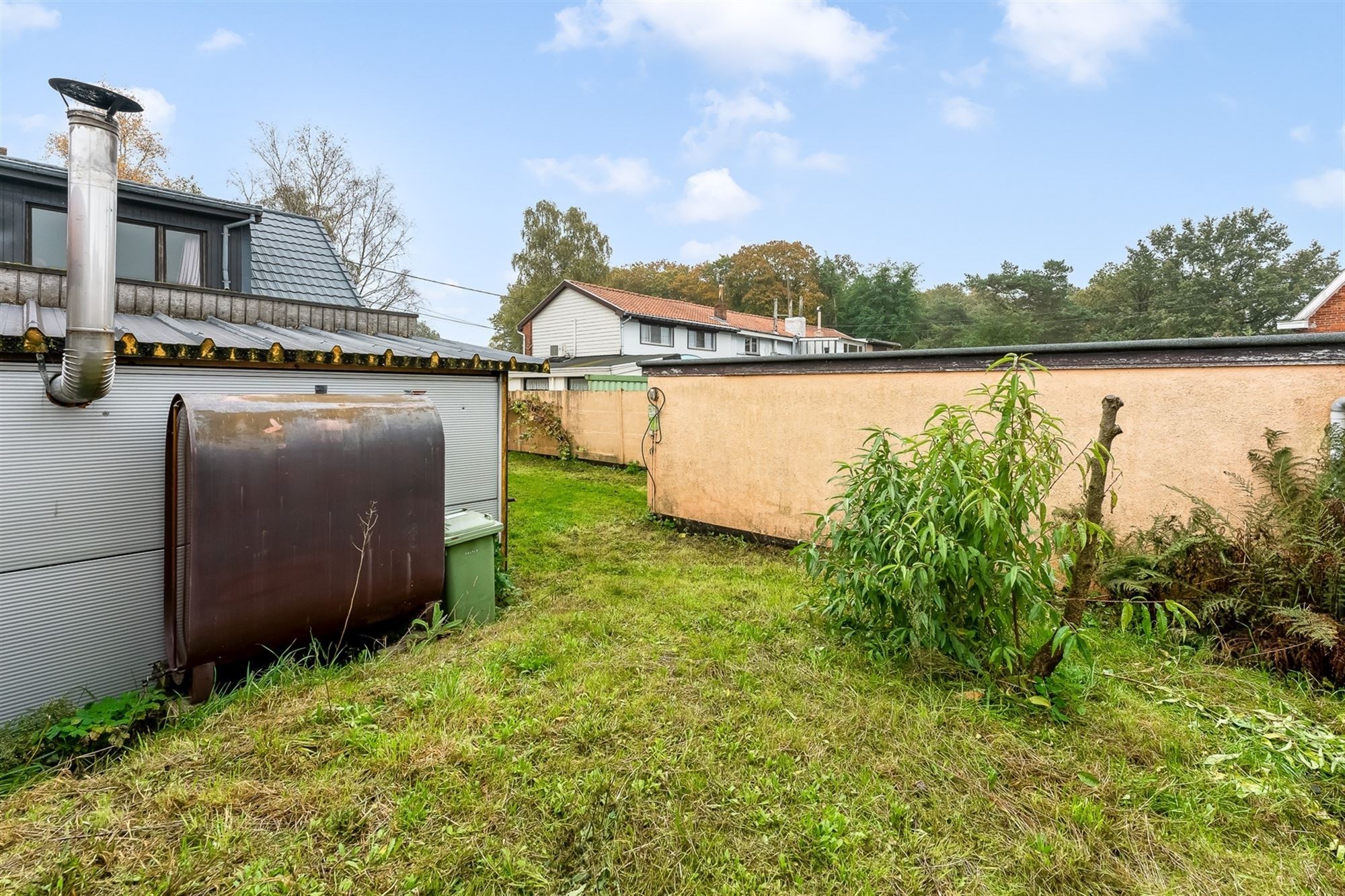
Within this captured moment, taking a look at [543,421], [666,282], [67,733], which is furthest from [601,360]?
[666,282]

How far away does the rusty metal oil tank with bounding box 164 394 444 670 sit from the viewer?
3.16m

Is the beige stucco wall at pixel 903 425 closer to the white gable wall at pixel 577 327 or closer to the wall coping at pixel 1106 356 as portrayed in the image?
the wall coping at pixel 1106 356

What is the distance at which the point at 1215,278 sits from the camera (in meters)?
29.1

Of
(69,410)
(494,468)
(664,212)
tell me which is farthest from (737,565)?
(664,212)

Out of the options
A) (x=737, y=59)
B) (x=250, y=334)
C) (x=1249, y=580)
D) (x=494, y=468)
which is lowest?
(x=1249, y=580)

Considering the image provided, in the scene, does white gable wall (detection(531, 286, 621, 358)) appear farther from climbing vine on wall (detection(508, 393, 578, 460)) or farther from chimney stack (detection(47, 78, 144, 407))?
chimney stack (detection(47, 78, 144, 407))

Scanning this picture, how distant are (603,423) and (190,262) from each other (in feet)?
24.7

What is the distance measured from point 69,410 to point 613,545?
4.57 m

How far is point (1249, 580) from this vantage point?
3637 mm

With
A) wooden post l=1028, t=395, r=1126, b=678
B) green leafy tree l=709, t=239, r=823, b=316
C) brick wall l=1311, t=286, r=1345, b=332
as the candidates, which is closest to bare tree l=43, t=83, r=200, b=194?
wooden post l=1028, t=395, r=1126, b=678

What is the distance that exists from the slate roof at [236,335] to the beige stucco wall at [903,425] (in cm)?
239

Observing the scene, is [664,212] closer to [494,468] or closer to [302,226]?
[302,226]

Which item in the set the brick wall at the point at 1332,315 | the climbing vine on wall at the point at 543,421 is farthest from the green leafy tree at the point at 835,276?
the climbing vine on wall at the point at 543,421

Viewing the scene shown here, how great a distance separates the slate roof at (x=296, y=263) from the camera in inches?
321
